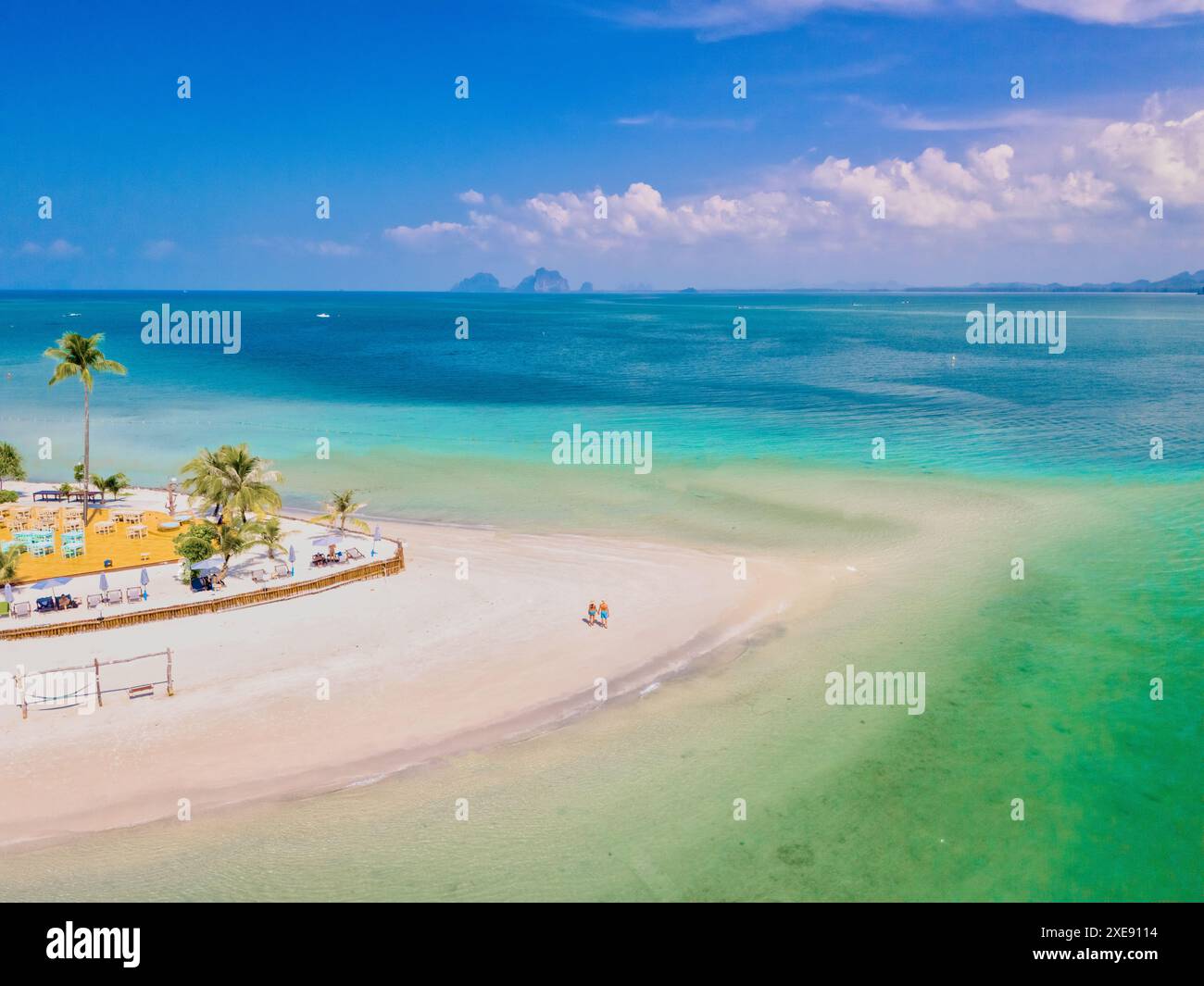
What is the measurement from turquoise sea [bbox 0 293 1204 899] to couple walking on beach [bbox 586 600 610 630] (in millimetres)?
4551

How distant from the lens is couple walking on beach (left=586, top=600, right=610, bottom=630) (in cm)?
3112

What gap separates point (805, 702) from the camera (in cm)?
2655

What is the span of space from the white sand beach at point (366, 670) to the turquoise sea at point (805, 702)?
1364 millimetres

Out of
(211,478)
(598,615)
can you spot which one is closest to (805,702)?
(598,615)

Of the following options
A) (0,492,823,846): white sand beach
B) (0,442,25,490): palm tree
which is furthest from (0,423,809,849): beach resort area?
(0,442,25,490): palm tree

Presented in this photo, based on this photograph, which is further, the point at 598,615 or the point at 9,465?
the point at 9,465

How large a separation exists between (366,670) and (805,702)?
14.3 m

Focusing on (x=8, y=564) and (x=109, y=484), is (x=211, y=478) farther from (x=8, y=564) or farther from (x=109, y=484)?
(x=109, y=484)

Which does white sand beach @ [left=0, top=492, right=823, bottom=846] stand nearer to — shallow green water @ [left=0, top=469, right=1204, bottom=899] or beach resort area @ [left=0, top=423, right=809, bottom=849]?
beach resort area @ [left=0, top=423, right=809, bottom=849]

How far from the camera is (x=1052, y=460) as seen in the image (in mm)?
59562

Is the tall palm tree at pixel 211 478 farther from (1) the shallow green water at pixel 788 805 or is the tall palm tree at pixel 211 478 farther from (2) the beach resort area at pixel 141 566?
(1) the shallow green water at pixel 788 805
